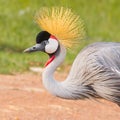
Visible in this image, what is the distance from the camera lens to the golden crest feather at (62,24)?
5426 millimetres

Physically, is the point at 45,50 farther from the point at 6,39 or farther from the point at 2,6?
the point at 2,6

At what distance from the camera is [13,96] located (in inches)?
295

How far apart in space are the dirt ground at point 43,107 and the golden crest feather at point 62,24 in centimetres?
99

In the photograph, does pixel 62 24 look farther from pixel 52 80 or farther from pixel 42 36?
pixel 52 80

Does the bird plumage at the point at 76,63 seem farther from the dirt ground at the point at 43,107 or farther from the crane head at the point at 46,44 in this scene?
the dirt ground at the point at 43,107

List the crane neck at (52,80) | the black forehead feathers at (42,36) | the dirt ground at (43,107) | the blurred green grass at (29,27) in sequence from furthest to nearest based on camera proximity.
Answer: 1. the blurred green grass at (29,27)
2. the dirt ground at (43,107)
3. the black forehead feathers at (42,36)
4. the crane neck at (52,80)

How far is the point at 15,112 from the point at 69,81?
4.57 ft

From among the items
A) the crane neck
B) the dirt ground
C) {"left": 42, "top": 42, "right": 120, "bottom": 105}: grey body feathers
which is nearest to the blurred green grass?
the dirt ground

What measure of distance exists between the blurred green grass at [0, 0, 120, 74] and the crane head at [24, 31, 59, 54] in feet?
13.7

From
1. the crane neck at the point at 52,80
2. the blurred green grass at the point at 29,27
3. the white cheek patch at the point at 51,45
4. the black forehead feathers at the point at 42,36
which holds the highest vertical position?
the black forehead feathers at the point at 42,36

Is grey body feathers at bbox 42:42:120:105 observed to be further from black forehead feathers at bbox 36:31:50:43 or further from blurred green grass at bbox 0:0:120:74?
blurred green grass at bbox 0:0:120:74

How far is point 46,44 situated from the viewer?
17.7 ft

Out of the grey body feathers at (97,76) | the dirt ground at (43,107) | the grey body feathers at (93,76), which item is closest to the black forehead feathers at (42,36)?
the grey body feathers at (93,76)

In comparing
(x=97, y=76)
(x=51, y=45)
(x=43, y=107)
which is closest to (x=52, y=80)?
(x=51, y=45)
